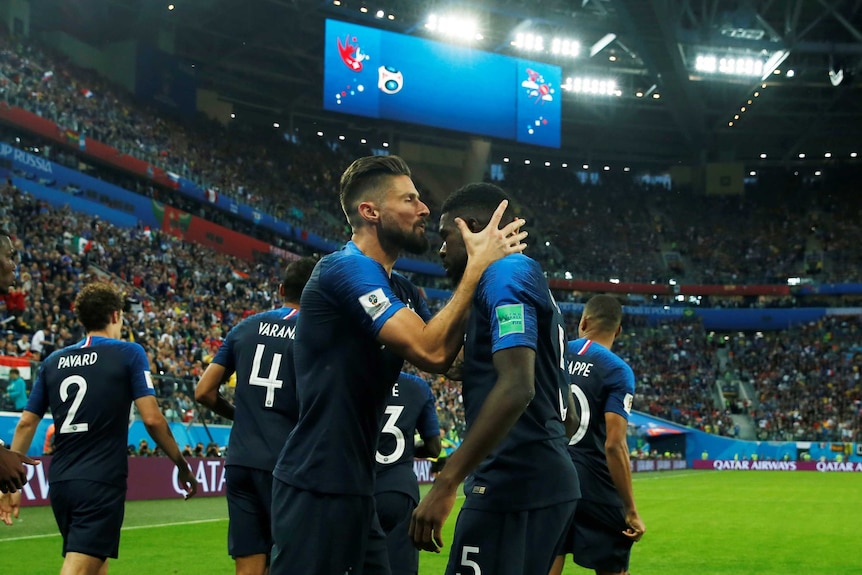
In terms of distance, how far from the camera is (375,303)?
3.78 metres

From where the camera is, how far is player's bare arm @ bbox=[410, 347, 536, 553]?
138 inches

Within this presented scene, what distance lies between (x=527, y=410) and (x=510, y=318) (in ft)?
1.65

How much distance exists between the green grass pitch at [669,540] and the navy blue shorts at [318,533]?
6.98 metres

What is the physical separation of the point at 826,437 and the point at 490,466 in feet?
164

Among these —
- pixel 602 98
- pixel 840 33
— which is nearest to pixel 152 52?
pixel 602 98

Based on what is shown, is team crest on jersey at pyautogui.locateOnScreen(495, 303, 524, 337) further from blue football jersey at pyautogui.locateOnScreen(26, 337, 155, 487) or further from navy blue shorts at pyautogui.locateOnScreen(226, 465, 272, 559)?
blue football jersey at pyautogui.locateOnScreen(26, 337, 155, 487)

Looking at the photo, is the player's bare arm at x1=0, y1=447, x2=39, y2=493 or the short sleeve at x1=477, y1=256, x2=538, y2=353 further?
the player's bare arm at x1=0, y1=447, x2=39, y2=493

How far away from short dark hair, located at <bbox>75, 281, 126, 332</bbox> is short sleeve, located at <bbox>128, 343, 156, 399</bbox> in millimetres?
272

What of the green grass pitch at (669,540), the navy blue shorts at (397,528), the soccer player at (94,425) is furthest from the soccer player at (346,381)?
the green grass pitch at (669,540)

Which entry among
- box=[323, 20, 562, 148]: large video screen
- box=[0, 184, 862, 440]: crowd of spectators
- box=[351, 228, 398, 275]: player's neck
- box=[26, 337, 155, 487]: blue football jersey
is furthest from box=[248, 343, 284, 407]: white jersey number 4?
box=[323, 20, 562, 148]: large video screen

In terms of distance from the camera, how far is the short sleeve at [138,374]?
6508mm

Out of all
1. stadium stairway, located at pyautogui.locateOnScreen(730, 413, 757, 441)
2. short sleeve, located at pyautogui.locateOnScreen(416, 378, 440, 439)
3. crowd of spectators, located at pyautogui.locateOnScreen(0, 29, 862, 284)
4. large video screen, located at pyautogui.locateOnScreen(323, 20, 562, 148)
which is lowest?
stadium stairway, located at pyautogui.locateOnScreen(730, 413, 757, 441)

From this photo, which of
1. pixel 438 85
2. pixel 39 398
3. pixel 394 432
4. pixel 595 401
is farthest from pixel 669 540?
pixel 438 85

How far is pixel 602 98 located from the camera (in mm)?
58938
